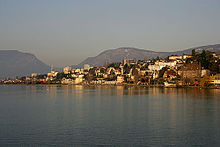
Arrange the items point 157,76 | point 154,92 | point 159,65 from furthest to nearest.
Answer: point 159,65 < point 157,76 < point 154,92

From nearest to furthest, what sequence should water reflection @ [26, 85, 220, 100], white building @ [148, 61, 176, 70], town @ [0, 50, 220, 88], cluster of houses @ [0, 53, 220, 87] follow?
water reflection @ [26, 85, 220, 100], town @ [0, 50, 220, 88], cluster of houses @ [0, 53, 220, 87], white building @ [148, 61, 176, 70]

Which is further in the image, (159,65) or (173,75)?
(159,65)

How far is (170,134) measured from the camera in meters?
12.8

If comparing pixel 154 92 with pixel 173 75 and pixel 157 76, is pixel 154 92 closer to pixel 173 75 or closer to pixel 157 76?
pixel 173 75

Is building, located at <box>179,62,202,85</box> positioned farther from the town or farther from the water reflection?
the water reflection

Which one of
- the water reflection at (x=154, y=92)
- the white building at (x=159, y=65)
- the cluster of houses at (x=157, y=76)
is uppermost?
the white building at (x=159, y=65)

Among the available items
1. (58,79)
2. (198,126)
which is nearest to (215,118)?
(198,126)

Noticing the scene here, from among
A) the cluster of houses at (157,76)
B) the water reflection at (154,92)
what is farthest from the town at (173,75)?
the water reflection at (154,92)

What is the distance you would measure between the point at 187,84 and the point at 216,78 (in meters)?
5.88

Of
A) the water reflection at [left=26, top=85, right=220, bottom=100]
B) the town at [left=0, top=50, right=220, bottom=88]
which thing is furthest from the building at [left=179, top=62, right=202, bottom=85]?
the water reflection at [left=26, top=85, right=220, bottom=100]

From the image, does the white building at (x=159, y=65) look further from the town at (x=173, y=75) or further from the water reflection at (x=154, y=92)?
the water reflection at (x=154, y=92)

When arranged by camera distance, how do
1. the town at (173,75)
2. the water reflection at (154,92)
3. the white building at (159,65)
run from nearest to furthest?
the water reflection at (154,92)
the town at (173,75)
the white building at (159,65)

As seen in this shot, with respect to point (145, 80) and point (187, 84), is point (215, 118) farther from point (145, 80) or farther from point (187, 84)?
point (145, 80)

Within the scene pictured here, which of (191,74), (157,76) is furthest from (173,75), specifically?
(191,74)
